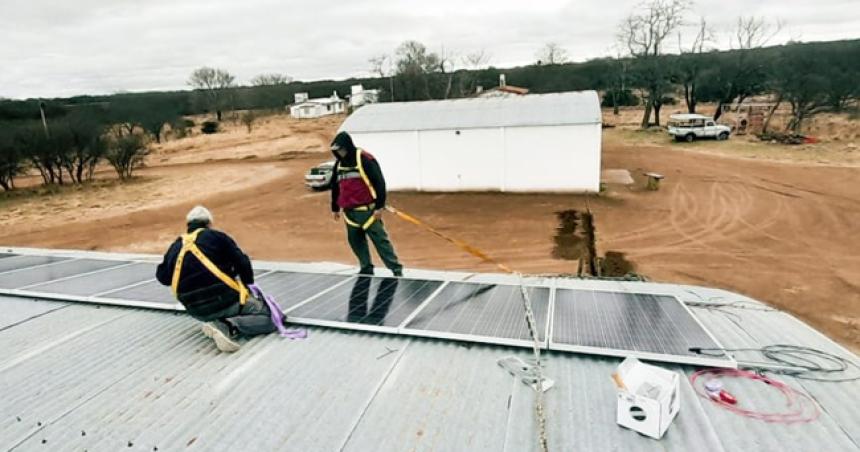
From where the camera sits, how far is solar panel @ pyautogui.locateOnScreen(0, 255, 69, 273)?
7.68 metres

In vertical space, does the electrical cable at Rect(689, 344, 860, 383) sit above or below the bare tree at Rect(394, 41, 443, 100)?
below

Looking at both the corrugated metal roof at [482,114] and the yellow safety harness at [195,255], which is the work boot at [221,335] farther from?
the corrugated metal roof at [482,114]

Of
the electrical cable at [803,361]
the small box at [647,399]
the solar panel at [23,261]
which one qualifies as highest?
the small box at [647,399]

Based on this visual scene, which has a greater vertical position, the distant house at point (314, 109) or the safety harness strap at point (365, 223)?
the distant house at point (314, 109)

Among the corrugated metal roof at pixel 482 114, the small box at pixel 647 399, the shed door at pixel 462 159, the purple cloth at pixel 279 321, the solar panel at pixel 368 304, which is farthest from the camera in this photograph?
the shed door at pixel 462 159

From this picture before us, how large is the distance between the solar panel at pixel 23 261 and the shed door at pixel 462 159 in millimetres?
16032

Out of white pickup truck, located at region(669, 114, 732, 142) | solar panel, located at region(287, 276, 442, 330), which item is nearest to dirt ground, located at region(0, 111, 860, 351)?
white pickup truck, located at region(669, 114, 732, 142)

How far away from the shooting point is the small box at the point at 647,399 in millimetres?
2900

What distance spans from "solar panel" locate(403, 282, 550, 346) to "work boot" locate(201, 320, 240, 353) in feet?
5.24

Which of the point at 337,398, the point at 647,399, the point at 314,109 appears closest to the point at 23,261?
the point at 337,398

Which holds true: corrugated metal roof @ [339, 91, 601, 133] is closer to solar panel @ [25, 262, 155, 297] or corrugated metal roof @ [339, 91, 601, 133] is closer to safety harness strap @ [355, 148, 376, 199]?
safety harness strap @ [355, 148, 376, 199]

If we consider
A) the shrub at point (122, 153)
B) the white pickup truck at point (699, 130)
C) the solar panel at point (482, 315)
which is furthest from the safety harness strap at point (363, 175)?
the white pickup truck at point (699, 130)

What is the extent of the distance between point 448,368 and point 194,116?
83637 millimetres

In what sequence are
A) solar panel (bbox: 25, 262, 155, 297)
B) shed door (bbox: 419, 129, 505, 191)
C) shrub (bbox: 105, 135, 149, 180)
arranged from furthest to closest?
1. shrub (bbox: 105, 135, 149, 180)
2. shed door (bbox: 419, 129, 505, 191)
3. solar panel (bbox: 25, 262, 155, 297)
